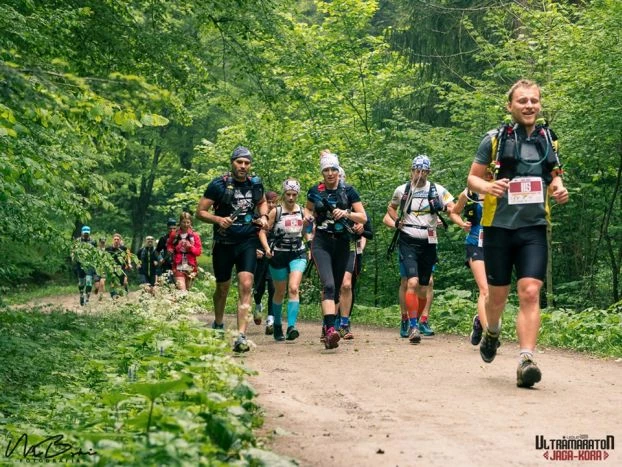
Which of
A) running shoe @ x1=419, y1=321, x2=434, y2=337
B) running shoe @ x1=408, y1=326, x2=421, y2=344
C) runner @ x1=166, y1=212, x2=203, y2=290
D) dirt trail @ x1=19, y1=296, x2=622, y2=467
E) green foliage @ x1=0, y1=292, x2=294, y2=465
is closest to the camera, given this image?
green foliage @ x1=0, y1=292, x2=294, y2=465

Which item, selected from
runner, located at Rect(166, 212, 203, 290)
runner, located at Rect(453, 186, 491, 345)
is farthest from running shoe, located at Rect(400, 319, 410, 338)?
runner, located at Rect(166, 212, 203, 290)

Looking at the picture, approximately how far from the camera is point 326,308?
1120 cm

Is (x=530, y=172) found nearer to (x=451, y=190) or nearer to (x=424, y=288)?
(x=424, y=288)

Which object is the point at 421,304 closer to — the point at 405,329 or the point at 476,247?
the point at 405,329

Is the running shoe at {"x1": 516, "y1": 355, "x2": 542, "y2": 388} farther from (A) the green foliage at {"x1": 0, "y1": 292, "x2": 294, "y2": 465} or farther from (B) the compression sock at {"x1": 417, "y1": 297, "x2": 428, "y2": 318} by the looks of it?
(B) the compression sock at {"x1": 417, "y1": 297, "x2": 428, "y2": 318}

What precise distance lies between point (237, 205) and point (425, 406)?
4996 mm

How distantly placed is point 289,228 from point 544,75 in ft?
24.4

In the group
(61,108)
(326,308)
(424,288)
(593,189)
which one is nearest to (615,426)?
(61,108)

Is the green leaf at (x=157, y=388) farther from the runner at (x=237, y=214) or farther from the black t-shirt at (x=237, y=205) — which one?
the black t-shirt at (x=237, y=205)
